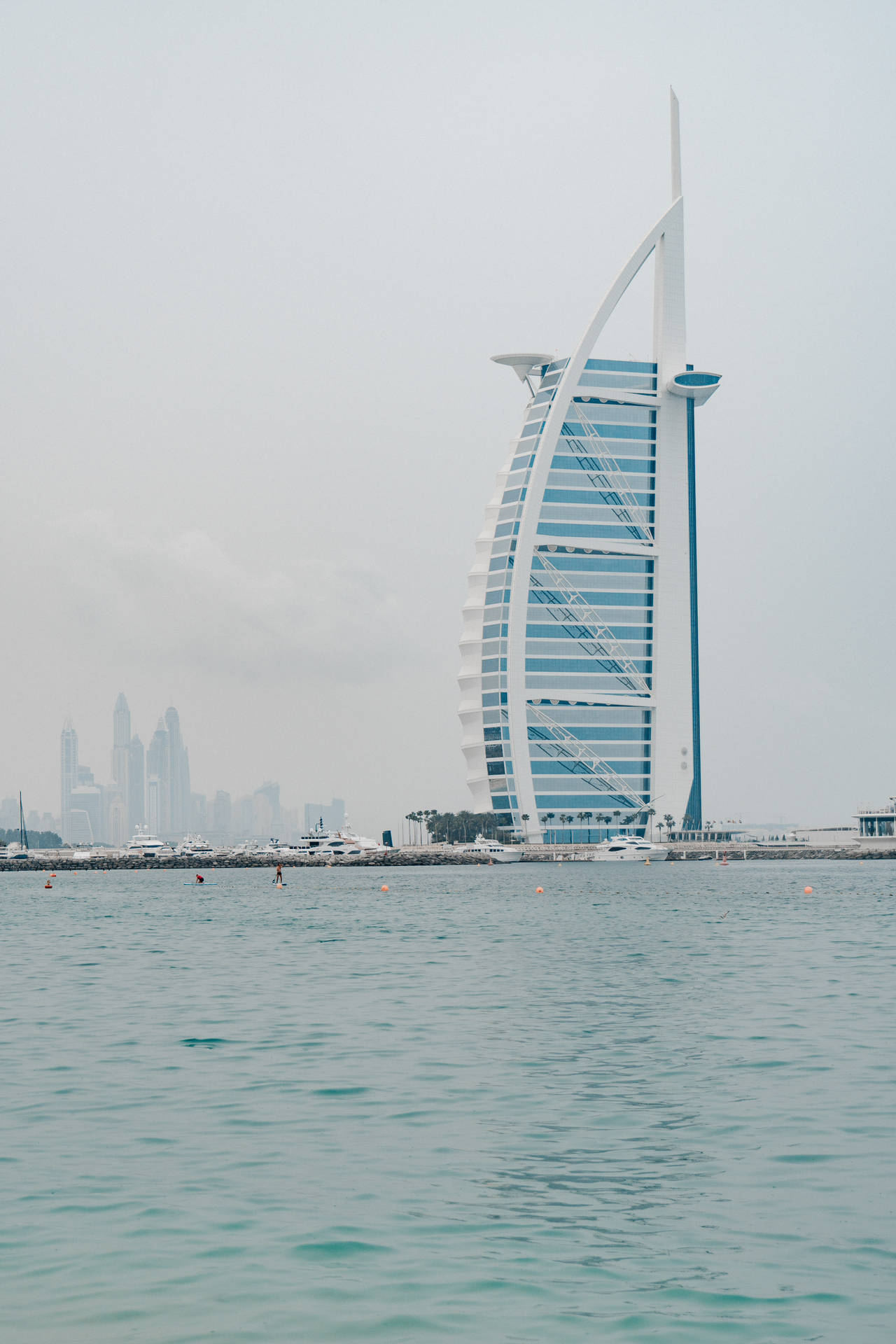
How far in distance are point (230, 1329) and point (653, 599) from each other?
18921cm

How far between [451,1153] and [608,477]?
183 metres

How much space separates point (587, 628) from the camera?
19438 cm

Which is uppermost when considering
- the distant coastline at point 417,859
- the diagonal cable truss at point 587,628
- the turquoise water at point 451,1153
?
the diagonal cable truss at point 587,628

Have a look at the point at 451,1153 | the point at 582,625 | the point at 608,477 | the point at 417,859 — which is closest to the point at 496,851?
the point at 417,859

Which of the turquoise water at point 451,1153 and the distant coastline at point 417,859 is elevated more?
the turquoise water at point 451,1153

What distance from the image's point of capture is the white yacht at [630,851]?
568ft

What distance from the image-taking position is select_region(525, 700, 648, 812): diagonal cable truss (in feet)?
632

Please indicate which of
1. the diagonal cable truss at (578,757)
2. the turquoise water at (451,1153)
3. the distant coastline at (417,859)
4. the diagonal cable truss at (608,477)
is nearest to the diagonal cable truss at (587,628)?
the diagonal cable truss at (578,757)

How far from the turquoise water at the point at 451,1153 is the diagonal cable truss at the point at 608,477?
517 ft

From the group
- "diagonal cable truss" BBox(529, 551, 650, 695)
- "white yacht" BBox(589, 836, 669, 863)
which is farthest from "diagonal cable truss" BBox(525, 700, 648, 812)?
"white yacht" BBox(589, 836, 669, 863)

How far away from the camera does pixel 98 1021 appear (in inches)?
1191

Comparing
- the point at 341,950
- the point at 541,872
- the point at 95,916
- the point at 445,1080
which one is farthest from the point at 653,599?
the point at 445,1080

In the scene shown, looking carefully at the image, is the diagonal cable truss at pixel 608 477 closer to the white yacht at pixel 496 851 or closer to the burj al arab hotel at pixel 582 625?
the burj al arab hotel at pixel 582 625

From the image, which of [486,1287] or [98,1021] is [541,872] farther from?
[486,1287]
